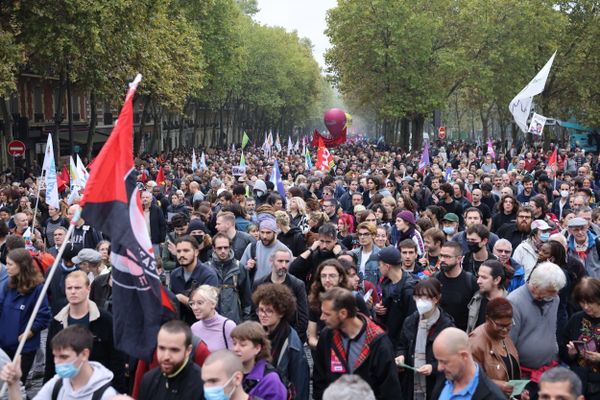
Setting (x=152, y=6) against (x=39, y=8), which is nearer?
(x=39, y=8)

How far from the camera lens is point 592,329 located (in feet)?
19.8

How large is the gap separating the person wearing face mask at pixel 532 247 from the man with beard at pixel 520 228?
3.74 feet

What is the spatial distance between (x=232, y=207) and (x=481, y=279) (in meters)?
5.50

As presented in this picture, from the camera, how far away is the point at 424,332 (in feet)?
20.5

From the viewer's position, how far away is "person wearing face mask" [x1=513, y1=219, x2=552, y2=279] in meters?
8.56

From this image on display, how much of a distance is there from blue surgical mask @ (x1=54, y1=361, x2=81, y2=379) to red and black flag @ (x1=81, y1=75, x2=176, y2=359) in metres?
0.44

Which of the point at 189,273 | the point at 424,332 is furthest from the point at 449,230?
the point at 424,332

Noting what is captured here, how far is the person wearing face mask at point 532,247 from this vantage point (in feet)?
28.1

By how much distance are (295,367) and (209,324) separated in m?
0.72

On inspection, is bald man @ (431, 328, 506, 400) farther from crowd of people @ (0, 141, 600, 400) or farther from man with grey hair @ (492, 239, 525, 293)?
man with grey hair @ (492, 239, 525, 293)

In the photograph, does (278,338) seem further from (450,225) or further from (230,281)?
(450,225)

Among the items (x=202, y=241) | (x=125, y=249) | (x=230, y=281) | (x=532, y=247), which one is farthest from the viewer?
(x=202, y=241)

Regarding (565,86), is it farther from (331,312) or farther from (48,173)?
(331,312)

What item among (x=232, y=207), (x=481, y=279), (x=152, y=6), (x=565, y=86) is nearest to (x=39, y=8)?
(x=152, y=6)
